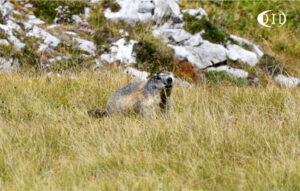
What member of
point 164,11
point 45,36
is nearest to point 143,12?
point 164,11

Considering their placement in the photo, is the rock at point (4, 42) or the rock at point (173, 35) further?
the rock at point (173, 35)

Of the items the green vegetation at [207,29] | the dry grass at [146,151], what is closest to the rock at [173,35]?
the green vegetation at [207,29]

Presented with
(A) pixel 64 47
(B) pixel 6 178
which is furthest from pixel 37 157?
(A) pixel 64 47

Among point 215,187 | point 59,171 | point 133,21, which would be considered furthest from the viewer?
point 133,21

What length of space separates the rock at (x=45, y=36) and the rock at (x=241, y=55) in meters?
4.82

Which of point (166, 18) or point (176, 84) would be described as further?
point (166, 18)

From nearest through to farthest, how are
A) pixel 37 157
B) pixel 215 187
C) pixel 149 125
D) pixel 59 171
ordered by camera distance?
pixel 215 187 < pixel 59 171 < pixel 37 157 < pixel 149 125

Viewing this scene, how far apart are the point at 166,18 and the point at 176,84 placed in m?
5.02

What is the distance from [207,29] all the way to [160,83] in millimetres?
6909

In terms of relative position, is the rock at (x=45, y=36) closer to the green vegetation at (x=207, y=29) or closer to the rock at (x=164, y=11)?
the rock at (x=164, y=11)

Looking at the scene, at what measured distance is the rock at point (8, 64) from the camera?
9.40 meters

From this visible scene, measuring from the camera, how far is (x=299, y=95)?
6840 mm

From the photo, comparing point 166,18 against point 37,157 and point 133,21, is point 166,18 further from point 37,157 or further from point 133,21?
point 37,157

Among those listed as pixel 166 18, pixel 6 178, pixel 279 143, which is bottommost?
pixel 6 178
